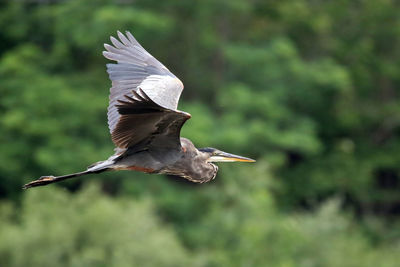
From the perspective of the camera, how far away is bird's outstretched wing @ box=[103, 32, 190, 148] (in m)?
8.02

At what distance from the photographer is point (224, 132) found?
25.9 m

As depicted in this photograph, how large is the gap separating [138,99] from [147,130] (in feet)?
1.27

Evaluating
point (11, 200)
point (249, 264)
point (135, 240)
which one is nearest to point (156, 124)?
point (135, 240)

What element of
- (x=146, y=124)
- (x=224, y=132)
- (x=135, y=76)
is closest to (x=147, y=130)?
(x=146, y=124)

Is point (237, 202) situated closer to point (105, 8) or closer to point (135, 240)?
point (135, 240)

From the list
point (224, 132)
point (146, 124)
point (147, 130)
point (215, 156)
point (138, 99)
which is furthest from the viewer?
point (224, 132)

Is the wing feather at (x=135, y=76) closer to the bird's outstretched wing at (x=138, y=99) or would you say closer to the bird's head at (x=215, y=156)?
the bird's outstretched wing at (x=138, y=99)

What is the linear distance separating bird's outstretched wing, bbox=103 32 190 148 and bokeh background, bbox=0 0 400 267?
913cm

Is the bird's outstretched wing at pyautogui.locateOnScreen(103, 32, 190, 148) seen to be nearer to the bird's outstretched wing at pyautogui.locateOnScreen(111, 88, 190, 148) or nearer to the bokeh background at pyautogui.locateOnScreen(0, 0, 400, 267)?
the bird's outstretched wing at pyautogui.locateOnScreen(111, 88, 190, 148)

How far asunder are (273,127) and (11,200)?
7.54 metres

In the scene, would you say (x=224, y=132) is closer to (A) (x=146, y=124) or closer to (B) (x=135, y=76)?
(B) (x=135, y=76)

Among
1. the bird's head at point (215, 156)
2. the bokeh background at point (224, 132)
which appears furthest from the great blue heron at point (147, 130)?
the bokeh background at point (224, 132)

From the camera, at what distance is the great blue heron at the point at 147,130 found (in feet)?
26.4

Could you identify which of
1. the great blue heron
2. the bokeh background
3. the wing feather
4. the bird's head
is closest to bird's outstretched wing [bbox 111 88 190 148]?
the great blue heron
